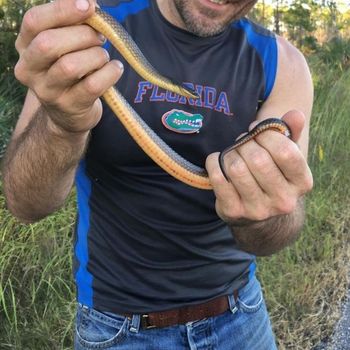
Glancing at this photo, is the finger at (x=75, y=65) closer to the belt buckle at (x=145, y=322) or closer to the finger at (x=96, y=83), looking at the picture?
the finger at (x=96, y=83)

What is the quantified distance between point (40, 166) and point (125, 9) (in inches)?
29.3

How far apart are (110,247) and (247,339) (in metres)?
0.67

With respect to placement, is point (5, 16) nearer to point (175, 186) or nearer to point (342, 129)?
point (175, 186)

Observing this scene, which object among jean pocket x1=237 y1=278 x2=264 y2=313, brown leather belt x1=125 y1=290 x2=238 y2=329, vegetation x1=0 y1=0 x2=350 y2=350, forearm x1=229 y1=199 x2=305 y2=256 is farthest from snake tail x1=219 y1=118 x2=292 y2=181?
vegetation x1=0 y1=0 x2=350 y2=350

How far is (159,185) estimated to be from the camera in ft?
7.16

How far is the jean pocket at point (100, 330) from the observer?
2.09 m

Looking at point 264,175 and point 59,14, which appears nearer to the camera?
point 59,14

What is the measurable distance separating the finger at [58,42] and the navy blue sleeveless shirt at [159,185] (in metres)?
0.72

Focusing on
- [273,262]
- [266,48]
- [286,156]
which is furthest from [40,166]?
[273,262]

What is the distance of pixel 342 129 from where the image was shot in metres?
6.18

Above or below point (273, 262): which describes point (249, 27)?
above

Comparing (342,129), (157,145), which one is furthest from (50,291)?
(342,129)

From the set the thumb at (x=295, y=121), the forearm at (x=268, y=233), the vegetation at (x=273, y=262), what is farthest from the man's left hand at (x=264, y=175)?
the vegetation at (x=273, y=262)

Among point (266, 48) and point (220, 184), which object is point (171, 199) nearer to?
point (220, 184)
